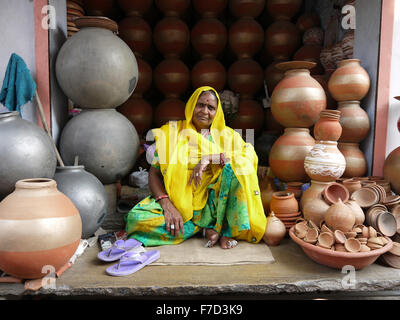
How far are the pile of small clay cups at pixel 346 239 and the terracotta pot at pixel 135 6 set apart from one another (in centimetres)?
437

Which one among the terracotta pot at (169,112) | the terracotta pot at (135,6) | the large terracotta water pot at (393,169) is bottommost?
the large terracotta water pot at (393,169)

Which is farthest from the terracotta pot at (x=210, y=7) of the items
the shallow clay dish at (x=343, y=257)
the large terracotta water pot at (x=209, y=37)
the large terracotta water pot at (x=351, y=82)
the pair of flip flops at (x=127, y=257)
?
the shallow clay dish at (x=343, y=257)

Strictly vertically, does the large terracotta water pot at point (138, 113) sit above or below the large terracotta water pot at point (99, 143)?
above

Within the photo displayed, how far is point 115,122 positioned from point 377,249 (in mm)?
2651

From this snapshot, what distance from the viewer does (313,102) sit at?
11.0ft

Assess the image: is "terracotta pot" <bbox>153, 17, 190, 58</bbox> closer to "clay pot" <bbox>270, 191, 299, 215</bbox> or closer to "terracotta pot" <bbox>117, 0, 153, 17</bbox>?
"terracotta pot" <bbox>117, 0, 153, 17</bbox>

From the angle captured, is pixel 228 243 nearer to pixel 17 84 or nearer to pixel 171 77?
pixel 17 84

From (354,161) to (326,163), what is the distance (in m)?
0.73

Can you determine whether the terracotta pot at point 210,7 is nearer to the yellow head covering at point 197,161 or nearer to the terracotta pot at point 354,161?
the yellow head covering at point 197,161

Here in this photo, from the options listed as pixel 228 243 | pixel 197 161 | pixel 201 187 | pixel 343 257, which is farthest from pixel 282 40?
pixel 343 257

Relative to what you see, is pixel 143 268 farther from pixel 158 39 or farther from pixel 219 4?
pixel 219 4

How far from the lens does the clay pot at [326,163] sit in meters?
2.83

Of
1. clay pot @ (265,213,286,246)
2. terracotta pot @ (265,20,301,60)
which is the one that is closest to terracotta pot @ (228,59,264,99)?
terracotta pot @ (265,20,301,60)

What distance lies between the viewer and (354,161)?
3.36m
